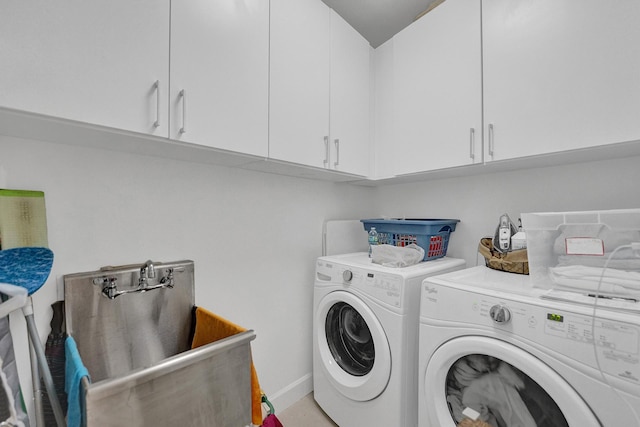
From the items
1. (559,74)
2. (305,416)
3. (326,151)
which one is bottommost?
(305,416)

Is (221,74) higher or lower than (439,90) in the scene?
lower

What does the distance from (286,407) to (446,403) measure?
1140mm

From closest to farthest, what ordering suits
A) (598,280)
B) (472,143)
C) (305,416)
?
(598,280), (472,143), (305,416)

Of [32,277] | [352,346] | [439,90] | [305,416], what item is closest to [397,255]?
[352,346]

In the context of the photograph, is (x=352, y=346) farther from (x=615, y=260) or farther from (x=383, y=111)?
(x=383, y=111)

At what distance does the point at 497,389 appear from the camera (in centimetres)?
102

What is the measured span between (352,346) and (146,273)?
1.18 meters

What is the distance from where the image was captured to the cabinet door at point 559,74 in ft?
3.25

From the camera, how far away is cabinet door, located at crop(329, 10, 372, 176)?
1621 mm

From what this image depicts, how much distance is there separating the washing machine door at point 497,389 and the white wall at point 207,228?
98 cm

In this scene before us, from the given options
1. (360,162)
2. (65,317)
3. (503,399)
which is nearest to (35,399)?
(65,317)

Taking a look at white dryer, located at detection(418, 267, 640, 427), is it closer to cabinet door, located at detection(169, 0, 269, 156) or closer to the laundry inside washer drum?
the laundry inside washer drum

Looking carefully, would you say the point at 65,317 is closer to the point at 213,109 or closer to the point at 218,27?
the point at 213,109

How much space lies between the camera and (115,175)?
1188mm
